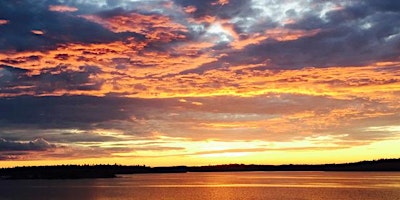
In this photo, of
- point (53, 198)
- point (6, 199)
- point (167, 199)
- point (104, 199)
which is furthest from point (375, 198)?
point (6, 199)

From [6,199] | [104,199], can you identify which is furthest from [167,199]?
[6,199]

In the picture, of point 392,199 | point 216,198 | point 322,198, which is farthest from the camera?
point 216,198

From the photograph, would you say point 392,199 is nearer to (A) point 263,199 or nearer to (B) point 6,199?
(A) point 263,199

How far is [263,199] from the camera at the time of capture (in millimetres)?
106625

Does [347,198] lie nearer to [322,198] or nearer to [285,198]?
[322,198]

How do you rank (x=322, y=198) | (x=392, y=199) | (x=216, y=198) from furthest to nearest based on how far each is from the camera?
(x=216, y=198) < (x=322, y=198) < (x=392, y=199)

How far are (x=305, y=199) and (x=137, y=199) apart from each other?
35.7 metres

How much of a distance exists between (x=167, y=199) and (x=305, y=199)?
95.1ft

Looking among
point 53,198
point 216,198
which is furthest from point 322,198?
point 53,198

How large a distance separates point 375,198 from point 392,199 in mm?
5696

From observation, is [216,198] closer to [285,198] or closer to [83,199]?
[285,198]

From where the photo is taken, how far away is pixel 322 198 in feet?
357

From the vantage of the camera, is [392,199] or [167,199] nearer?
[392,199]

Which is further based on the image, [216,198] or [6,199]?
[216,198]
